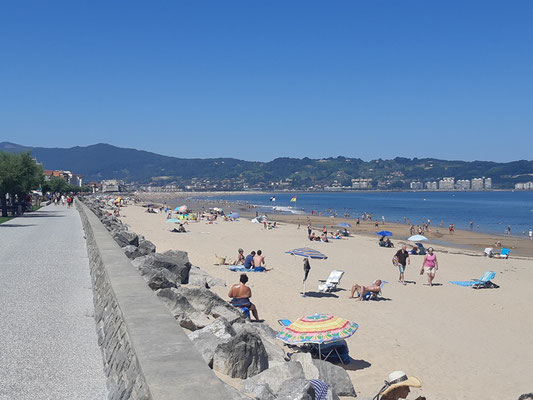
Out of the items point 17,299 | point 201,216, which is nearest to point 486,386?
point 17,299

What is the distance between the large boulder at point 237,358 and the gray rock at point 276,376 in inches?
20.5

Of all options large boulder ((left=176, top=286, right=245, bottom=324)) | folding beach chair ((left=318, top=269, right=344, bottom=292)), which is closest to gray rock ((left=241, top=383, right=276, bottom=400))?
large boulder ((left=176, top=286, right=245, bottom=324))

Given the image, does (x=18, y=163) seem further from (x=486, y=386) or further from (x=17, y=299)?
(x=486, y=386)

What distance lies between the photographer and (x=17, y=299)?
353 inches

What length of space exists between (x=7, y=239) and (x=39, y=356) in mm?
14693

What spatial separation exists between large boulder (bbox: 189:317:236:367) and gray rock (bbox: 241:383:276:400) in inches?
41.3

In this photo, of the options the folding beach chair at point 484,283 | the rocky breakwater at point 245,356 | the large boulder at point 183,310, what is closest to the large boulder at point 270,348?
the rocky breakwater at point 245,356

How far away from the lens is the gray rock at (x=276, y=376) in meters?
5.20

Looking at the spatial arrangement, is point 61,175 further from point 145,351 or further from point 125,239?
point 145,351

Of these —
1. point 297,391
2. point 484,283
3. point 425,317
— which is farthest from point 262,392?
point 484,283

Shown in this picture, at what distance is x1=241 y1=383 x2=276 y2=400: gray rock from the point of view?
4.65m

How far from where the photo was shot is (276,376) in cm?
535

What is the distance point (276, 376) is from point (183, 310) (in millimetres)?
3046

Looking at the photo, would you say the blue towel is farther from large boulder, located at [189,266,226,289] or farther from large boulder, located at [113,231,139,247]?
large boulder, located at [113,231,139,247]
